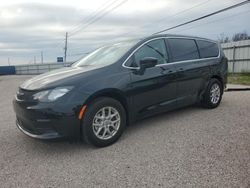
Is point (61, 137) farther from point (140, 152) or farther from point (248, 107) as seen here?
point (248, 107)

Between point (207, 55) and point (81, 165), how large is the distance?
12.9 feet

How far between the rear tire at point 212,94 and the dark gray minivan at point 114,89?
0.03 m

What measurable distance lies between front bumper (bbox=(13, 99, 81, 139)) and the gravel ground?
0.21 m

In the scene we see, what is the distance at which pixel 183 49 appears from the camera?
5.05m

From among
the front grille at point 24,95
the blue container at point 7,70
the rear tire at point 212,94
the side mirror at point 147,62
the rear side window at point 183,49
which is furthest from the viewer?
the blue container at point 7,70

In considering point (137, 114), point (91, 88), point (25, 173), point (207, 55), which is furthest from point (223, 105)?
point (25, 173)

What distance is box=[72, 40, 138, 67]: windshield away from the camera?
4.17 meters

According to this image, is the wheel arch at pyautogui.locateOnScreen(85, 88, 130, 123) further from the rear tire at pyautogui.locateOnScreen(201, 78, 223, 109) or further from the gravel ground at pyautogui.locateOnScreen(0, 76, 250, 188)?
the rear tire at pyautogui.locateOnScreen(201, 78, 223, 109)

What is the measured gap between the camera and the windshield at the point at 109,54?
4172 mm

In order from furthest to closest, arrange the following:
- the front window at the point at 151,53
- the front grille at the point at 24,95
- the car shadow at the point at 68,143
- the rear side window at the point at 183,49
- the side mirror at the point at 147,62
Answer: the rear side window at the point at 183,49, the front window at the point at 151,53, the side mirror at the point at 147,62, the car shadow at the point at 68,143, the front grille at the point at 24,95

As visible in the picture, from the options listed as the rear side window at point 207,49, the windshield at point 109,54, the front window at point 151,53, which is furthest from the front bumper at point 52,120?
the rear side window at point 207,49

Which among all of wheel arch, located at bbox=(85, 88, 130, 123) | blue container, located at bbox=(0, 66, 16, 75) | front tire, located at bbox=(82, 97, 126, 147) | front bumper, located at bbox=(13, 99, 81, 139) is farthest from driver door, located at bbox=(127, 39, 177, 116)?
blue container, located at bbox=(0, 66, 16, 75)

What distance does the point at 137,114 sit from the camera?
4.14m

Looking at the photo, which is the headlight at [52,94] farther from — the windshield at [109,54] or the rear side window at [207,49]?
the rear side window at [207,49]
